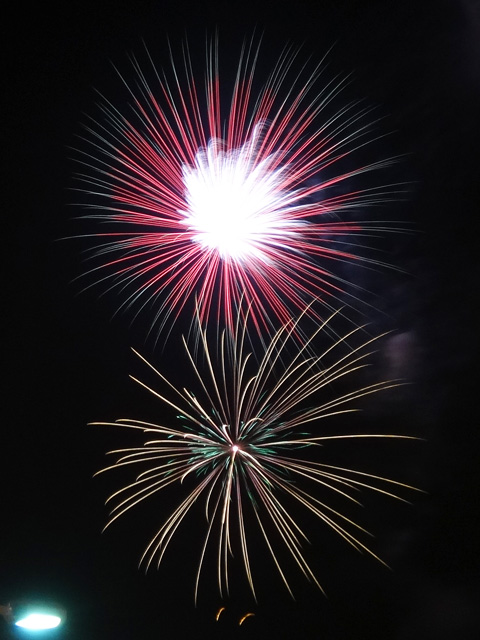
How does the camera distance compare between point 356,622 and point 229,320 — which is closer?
point 229,320

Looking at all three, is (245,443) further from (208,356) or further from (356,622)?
(356,622)

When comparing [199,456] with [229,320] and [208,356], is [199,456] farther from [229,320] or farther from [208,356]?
[229,320]

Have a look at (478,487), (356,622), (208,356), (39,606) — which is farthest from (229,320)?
(356,622)

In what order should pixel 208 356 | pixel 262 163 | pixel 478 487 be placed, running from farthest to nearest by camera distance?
pixel 478 487, pixel 208 356, pixel 262 163

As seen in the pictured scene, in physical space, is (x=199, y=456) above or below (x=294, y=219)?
below

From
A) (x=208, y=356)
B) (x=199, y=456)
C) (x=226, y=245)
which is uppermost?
(x=226, y=245)

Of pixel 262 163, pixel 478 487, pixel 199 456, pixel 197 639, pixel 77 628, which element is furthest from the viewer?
pixel 197 639
